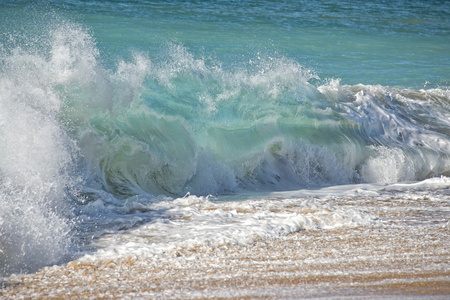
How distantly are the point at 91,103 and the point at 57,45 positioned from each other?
89cm

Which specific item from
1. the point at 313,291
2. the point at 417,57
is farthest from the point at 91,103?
the point at 417,57

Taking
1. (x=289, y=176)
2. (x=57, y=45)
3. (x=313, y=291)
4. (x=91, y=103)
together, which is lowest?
(x=289, y=176)

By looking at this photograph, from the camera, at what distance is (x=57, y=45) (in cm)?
579

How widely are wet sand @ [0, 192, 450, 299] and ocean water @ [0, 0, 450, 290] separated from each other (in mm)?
166

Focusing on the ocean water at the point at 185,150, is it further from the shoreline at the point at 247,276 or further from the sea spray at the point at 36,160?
the shoreline at the point at 247,276

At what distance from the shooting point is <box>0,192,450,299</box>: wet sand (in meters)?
2.72

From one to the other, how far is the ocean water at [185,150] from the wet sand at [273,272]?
0.54 feet

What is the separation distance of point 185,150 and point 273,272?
3.00 metres

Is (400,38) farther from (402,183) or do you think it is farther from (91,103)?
(91,103)

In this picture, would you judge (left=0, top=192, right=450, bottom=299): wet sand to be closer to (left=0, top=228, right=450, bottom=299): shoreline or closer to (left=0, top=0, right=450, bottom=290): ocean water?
(left=0, top=228, right=450, bottom=299): shoreline

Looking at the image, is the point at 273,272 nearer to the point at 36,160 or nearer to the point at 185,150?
the point at 36,160

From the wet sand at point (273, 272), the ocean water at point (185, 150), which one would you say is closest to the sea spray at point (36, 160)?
the ocean water at point (185, 150)

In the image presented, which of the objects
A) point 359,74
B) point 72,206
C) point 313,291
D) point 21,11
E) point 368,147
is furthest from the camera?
point 21,11

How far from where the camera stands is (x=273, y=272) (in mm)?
2975
